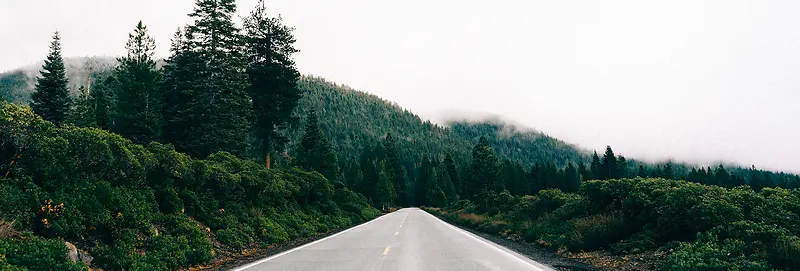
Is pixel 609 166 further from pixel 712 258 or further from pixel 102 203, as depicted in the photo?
pixel 102 203

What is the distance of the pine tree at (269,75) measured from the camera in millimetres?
33906

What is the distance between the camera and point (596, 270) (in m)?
10.9

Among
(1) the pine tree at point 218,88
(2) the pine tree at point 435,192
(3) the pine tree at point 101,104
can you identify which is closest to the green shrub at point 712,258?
(1) the pine tree at point 218,88

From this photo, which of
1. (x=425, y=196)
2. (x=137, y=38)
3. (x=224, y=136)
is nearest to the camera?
(x=224, y=136)

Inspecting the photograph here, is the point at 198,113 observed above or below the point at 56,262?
above

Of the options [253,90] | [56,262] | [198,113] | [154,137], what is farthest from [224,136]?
[56,262]

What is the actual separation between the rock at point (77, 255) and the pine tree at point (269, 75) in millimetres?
24791

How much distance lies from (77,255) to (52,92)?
59.5 m

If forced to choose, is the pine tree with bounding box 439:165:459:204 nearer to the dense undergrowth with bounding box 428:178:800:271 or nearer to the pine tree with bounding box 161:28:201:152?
the pine tree with bounding box 161:28:201:152

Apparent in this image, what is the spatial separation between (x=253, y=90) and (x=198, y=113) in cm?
514

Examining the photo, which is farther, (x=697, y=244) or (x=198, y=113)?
(x=198, y=113)

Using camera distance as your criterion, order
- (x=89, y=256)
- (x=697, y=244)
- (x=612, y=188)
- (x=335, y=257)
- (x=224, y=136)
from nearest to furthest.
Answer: (x=89, y=256), (x=697, y=244), (x=335, y=257), (x=612, y=188), (x=224, y=136)

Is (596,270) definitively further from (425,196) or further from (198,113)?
(425,196)

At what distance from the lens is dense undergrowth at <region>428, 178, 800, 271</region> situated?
898 centimetres
